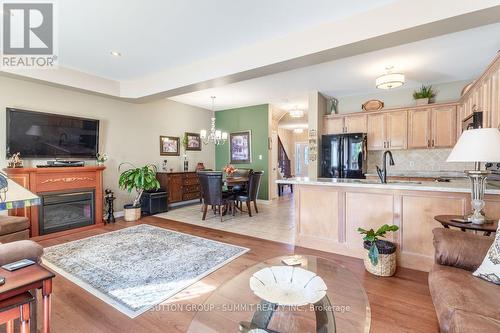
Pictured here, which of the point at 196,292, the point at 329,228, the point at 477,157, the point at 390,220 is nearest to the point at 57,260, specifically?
the point at 196,292

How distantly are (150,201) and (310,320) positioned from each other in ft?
14.4

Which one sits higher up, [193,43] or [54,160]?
[193,43]

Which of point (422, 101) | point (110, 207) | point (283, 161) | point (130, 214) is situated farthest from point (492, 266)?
point (283, 161)

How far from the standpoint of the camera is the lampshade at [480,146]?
1.83 metres

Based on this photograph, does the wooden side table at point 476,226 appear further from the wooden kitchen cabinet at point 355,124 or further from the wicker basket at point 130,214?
the wicker basket at point 130,214

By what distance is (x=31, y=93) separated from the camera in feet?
12.5

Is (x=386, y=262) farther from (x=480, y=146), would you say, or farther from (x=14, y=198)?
(x=14, y=198)

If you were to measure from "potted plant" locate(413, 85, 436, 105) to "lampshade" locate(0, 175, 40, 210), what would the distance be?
5.86 metres

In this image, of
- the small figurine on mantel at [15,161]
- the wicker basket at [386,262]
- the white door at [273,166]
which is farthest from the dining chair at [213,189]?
the wicker basket at [386,262]

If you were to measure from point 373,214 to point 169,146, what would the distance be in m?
4.94

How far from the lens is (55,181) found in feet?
12.5

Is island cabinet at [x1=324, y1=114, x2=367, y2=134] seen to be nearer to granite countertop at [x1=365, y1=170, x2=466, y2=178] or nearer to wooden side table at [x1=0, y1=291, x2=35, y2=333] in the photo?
granite countertop at [x1=365, y1=170, x2=466, y2=178]

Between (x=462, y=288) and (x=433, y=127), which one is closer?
(x=462, y=288)

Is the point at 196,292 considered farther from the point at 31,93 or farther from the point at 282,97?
the point at 282,97
